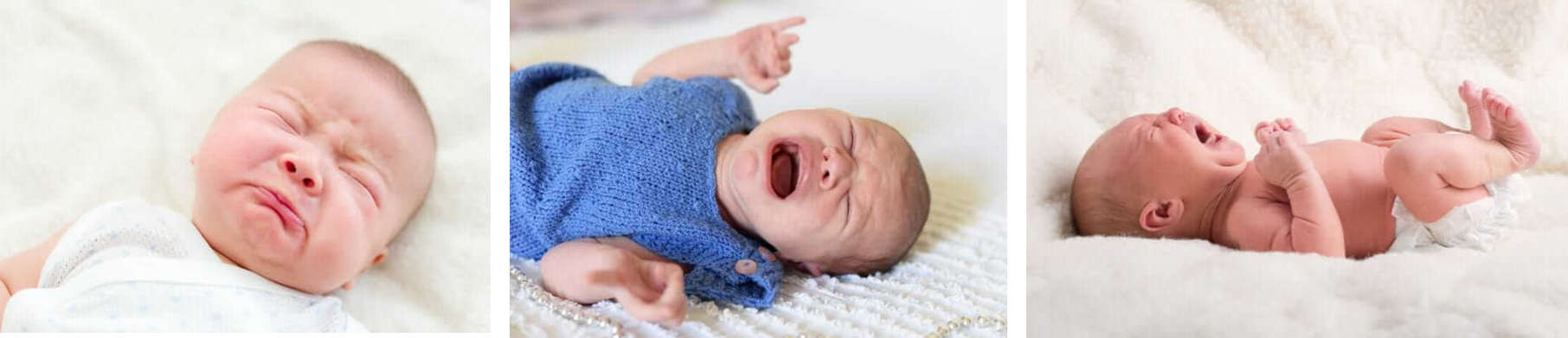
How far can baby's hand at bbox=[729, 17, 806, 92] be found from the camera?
1328mm

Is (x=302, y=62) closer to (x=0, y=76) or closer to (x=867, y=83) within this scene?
(x=0, y=76)

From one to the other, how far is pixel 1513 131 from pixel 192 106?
1216 millimetres

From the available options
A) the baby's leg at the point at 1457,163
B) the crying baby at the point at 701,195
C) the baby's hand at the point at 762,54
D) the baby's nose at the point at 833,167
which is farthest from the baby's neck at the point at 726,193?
the baby's leg at the point at 1457,163

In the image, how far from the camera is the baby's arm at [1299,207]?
3.26 feet

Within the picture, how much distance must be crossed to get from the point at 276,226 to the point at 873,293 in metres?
0.57

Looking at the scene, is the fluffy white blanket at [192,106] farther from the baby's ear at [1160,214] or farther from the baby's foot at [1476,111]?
the baby's foot at [1476,111]

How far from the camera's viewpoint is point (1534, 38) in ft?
3.82

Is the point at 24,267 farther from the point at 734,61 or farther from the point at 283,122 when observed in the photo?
the point at 734,61

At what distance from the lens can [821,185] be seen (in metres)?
1.05

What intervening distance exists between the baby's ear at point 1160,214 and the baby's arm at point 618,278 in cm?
48

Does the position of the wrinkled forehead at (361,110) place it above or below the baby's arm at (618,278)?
above

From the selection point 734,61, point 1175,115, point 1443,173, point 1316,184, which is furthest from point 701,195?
point 1443,173

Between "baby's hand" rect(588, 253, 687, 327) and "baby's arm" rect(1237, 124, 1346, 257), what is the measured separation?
586mm

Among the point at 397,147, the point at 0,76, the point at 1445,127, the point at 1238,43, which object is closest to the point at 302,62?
the point at 397,147
